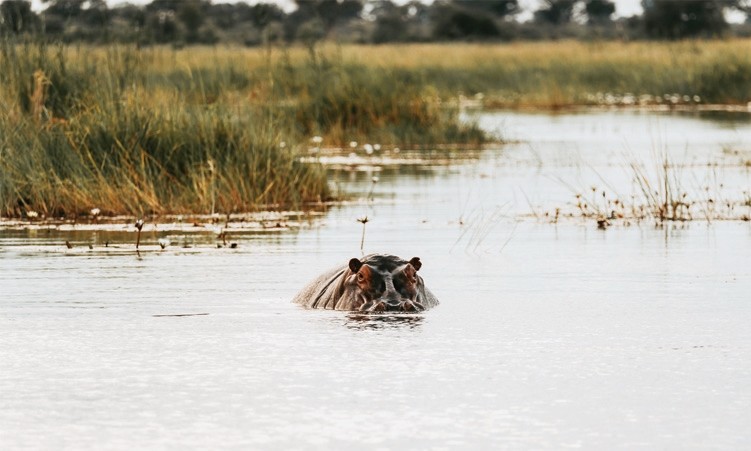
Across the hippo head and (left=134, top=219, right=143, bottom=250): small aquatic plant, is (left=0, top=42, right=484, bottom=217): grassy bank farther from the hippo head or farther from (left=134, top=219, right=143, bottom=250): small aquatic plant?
the hippo head

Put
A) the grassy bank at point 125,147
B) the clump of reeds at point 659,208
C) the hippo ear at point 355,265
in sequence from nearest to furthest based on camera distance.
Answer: the hippo ear at point 355,265 < the clump of reeds at point 659,208 < the grassy bank at point 125,147

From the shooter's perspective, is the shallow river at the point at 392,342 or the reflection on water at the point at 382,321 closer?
the shallow river at the point at 392,342

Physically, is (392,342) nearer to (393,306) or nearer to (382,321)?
(382,321)

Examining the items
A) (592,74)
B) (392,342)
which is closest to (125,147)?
(392,342)

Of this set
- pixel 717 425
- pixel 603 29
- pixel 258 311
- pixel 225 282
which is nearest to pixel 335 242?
pixel 225 282

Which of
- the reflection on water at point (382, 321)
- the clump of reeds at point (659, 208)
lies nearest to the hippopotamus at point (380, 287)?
the reflection on water at point (382, 321)

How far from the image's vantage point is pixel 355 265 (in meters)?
8.27

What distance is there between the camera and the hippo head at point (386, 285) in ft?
27.1

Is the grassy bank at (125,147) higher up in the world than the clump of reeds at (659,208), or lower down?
higher up

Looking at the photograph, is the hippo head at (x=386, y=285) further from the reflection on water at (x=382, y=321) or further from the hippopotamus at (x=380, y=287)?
the reflection on water at (x=382, y=321)

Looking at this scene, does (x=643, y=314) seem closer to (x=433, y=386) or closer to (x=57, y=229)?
(x=433, y=386)

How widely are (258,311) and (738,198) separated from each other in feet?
24.7

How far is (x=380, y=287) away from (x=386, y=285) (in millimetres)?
35

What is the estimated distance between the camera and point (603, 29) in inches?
3642
